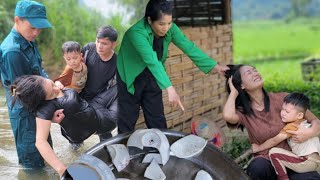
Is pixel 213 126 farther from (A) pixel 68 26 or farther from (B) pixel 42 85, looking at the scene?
(A) pixel 68 26

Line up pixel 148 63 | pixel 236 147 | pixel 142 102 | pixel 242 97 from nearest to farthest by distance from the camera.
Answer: pixel 148 63 < pixel 242 97 < pixel 142 102 < pixel 236 147

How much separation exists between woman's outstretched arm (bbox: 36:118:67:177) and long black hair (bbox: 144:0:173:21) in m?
1.10

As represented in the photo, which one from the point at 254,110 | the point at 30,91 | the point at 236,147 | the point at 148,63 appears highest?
the point at 148,63

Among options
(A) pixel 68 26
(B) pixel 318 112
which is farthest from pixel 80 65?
(A) pixel 68 26

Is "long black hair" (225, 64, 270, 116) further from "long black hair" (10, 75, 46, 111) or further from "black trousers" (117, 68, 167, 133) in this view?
"long black hair" (10, 75, 46, 111)

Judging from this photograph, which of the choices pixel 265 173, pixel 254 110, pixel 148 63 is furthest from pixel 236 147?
pixel 148 63

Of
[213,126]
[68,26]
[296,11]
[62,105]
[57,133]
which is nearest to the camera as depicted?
[62,105]

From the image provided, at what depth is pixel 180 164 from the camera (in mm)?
3873

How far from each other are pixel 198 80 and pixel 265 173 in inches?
107

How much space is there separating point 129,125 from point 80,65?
839mm

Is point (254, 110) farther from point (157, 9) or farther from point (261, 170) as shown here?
point (157, 9)

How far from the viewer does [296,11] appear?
170 ft

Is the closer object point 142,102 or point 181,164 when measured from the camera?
point 181,164

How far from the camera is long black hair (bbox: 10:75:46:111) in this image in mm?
4016
